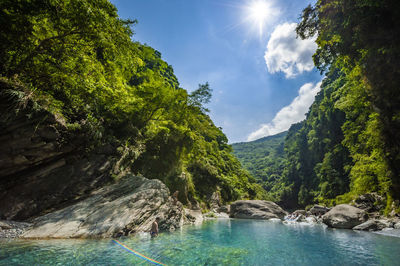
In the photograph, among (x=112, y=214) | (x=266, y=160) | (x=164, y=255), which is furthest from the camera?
(x=266, y=160)

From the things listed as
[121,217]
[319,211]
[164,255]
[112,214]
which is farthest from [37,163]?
[319,211]

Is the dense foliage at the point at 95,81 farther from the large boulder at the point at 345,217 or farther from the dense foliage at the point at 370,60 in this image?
the large boulder at the point at 345,217

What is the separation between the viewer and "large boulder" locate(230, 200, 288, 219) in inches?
1099

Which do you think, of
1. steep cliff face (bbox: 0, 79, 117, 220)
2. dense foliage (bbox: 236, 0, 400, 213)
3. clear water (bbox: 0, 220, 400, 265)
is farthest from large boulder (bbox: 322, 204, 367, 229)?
steep cliff face (bbox: 0, 79, 117, 220)

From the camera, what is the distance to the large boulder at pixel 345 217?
13586mm

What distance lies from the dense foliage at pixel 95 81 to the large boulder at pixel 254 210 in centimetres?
1618

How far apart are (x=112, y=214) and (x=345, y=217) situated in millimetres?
17036

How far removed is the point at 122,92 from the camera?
1006cm

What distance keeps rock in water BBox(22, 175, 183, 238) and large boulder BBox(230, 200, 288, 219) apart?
19.8 metres

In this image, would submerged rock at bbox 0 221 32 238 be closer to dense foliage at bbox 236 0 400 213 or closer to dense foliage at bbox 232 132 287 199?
dense foliage at bbox 236 0 400 213

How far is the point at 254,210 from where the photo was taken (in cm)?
2873

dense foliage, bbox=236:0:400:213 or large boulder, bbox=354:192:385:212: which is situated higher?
dense foliage, bbox=236:0:400:213

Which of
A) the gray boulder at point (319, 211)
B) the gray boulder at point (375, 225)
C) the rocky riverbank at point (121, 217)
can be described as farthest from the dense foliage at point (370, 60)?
the gray boulder at point (319, 211)

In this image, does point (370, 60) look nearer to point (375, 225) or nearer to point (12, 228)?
point (375, 225)
